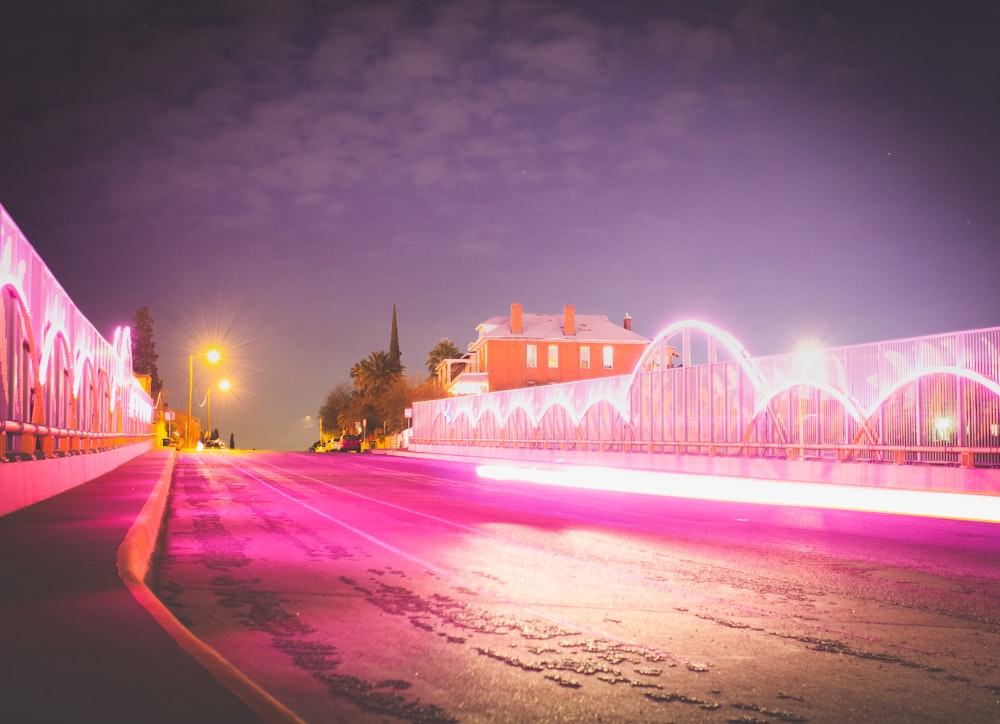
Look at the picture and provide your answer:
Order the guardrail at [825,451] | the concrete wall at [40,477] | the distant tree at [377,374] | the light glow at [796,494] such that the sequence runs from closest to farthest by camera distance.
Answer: the concrete wall at [40,477] → the light glow at [796,494] → the guardrail at [825,451] → the distant tree at [377,374]

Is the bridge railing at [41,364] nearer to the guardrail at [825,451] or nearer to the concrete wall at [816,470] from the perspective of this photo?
the concrete wall at [816,470]

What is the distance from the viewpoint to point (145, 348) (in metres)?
135

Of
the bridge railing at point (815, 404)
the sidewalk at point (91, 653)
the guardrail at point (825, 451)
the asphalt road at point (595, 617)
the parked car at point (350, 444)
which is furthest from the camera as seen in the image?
the parked car at point (350, 444)

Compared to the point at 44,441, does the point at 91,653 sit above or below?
below

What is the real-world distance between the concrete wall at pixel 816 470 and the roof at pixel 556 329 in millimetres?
53347

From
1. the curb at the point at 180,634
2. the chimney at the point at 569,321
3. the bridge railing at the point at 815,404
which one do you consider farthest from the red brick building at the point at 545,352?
the curb at the point at 180,634

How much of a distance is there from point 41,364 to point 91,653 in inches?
521

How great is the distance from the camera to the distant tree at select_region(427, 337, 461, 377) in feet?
443

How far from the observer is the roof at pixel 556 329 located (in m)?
97.9

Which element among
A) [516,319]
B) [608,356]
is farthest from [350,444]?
[608,356]

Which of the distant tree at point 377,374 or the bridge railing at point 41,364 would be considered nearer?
the bridge railing at point 41,364

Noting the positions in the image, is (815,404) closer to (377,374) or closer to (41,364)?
(41,364)

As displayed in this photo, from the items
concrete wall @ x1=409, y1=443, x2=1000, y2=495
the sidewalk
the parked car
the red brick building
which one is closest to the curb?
the sidewalk

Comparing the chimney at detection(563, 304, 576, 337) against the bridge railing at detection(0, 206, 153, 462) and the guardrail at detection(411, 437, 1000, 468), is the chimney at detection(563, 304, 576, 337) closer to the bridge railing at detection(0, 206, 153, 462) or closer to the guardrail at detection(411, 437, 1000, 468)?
the guardrail at detection(411, 437, 1000, 468)
